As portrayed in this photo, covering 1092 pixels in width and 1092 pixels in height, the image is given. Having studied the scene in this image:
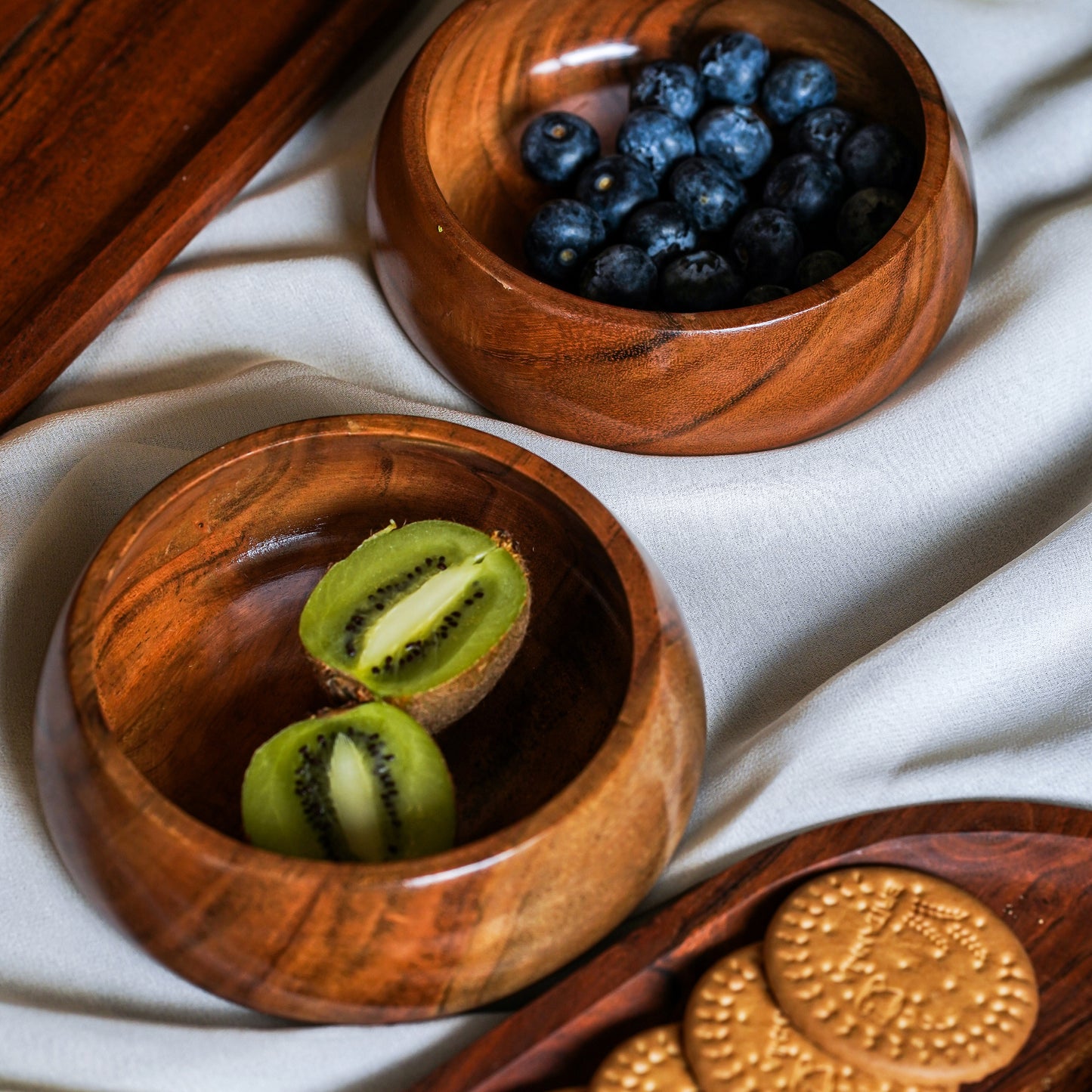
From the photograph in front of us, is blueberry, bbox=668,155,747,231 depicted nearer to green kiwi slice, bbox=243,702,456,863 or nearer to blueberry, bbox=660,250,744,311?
blueberry, bbox=660,250,744,311

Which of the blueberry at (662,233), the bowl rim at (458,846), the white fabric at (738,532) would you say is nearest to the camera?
the bowl rim at (458,846)

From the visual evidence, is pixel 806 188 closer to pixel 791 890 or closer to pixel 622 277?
pixel 622 277

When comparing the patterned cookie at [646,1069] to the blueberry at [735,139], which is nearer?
the patterned cookie at [646,1069]

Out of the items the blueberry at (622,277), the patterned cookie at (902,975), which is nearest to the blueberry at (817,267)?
the blueberry at (622,277)

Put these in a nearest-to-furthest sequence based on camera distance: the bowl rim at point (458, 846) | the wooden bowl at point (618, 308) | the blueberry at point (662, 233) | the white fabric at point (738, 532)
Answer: the bowl rim at point (458, 846)
the white fabric at point (738, 532)
the wooden bowl at point (618, 308)
the blueberry at point (662, 233)

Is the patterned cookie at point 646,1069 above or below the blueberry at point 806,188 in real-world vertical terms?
below

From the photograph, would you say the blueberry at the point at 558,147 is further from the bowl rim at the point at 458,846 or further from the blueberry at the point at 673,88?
the bowl rim at the point at 458,846

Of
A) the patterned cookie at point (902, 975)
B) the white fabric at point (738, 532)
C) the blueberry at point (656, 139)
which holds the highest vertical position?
the blueberry at point (656, 139)

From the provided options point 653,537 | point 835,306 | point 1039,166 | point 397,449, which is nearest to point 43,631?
point 397,449
